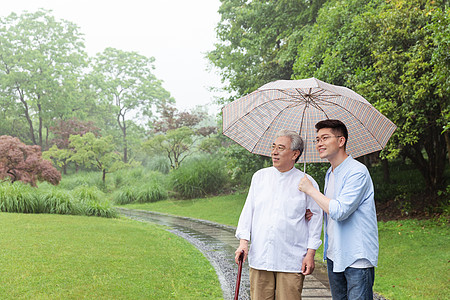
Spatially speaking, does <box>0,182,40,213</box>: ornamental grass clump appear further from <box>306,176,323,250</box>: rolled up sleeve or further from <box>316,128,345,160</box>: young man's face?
<box>316,128,345,160</box>: young man's face

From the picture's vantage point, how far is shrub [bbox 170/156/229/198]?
16281 millimetres

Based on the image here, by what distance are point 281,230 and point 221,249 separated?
4924 millimetres

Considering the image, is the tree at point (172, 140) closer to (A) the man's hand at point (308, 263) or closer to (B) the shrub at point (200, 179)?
(B) the shrub at point (200, 179)

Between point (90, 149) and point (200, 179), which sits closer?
point (200, 179)

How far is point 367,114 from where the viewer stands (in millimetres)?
2848

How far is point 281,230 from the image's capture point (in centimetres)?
232

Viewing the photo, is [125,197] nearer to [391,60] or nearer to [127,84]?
[391,60]

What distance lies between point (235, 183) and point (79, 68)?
62.1ft

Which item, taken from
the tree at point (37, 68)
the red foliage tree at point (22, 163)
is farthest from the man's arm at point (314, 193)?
the tree at point (37, 68)

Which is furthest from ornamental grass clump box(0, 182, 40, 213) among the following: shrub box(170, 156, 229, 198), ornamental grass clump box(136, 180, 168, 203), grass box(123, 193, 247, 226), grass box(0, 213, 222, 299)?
shrub box(170, 156, 229, 198)

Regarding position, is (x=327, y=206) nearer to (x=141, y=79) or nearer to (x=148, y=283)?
(x=148, y=283)

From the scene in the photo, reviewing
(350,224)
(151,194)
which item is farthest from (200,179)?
(350,224)

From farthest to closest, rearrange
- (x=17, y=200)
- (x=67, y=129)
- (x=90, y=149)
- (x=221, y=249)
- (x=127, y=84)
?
(x=127, y=84)
(x=67, y=129)
(x=90, y=149)
(x=17, y=200)
(x=221, y=249)

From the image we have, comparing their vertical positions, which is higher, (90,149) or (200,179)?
(90,149)
